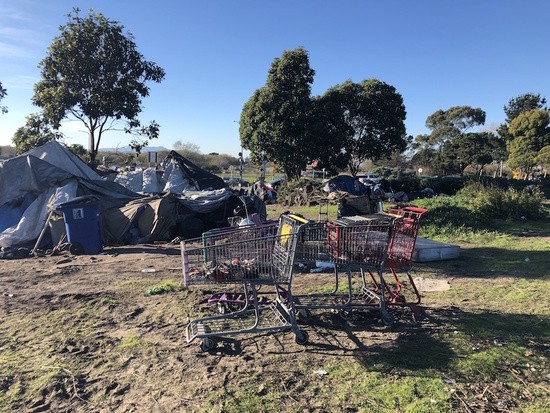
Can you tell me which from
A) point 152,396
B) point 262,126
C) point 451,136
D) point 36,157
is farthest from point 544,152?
point 152,396

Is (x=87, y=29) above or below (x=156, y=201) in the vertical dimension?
above

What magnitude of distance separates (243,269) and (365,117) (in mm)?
24071

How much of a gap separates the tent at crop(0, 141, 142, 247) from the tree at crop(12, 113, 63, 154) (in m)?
4.77

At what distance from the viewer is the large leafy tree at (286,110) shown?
23641 millimetres

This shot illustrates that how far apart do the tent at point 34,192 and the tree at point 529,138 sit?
3572cm

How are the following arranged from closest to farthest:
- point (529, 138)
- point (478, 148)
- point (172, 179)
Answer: point (172, 179), point (529, 138), point (478, 148)

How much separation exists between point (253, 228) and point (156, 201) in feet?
23.0

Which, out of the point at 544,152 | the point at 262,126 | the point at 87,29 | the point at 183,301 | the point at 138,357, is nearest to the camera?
the point at 138,357

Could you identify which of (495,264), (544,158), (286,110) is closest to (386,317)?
(495,264)

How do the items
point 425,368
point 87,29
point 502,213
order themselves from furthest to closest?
1. point 87,29
2. point 502,213
3. point 425,368

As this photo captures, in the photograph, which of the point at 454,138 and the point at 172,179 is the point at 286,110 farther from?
the point at 454,138

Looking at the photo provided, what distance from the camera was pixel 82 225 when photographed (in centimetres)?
946

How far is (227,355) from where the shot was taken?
154 inches

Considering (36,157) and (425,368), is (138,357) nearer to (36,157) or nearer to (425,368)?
(425,368)
